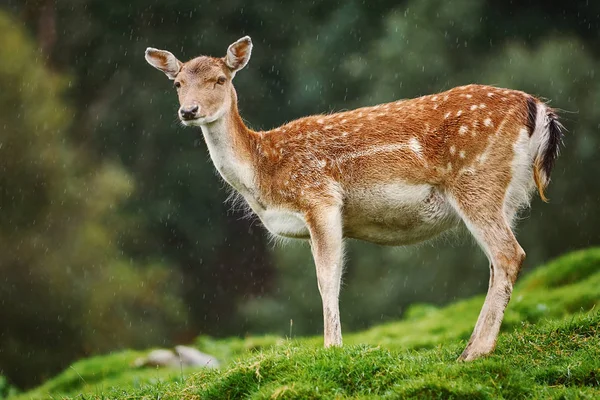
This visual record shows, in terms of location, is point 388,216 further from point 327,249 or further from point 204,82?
point 204,82

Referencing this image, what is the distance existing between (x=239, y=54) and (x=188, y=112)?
3.10 ft

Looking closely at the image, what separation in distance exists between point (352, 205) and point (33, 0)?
55.8 ft

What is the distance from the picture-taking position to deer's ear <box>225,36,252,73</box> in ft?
25.0

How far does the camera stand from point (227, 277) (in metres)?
21.8

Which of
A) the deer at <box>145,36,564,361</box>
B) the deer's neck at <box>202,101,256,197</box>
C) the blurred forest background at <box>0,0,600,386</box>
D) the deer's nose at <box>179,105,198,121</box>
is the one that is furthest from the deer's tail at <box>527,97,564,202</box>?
the blurred forest background at <box>0,0,600,386</box>

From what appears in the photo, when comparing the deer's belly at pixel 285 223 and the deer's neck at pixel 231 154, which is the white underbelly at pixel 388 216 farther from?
the deer's neck at pixel 231 154

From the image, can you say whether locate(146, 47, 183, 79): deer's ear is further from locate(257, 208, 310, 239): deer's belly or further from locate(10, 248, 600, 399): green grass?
locate(10, 248, 600, 399): green grass

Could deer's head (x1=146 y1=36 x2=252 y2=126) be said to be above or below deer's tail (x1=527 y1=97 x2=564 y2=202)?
above

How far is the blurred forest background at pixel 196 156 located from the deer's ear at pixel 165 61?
1084 cm

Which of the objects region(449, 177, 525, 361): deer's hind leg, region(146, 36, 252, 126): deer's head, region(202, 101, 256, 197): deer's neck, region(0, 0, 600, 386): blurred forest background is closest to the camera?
region(449, 177, 525, 361): deer's hind leg

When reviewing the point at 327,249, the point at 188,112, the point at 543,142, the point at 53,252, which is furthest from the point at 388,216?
the point at 53,252

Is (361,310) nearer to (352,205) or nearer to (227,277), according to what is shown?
(227,277)

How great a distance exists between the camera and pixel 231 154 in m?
7.41

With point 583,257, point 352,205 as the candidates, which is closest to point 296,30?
point 583,257
